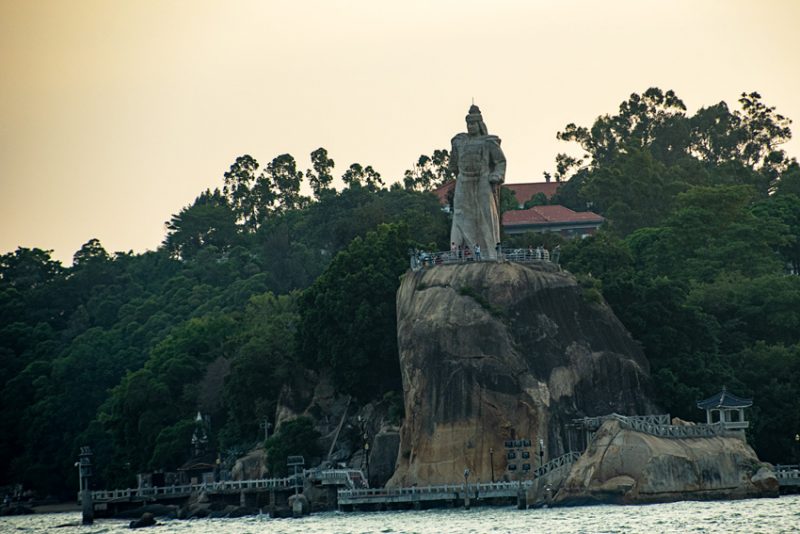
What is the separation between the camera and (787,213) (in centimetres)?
12900

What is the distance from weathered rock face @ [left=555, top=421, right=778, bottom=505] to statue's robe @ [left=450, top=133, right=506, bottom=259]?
17.1 meters

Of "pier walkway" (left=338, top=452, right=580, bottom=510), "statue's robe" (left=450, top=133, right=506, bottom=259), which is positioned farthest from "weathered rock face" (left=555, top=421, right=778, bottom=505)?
"statue's robe" (left=450, top=133, right=506, bottom=259)

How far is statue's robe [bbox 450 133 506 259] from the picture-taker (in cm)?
10181

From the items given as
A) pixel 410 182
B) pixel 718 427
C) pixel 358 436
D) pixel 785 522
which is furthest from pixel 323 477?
pixel 410 182

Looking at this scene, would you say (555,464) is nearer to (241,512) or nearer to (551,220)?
(241,512)

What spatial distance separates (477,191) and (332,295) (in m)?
10.0

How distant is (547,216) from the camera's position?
147 meters

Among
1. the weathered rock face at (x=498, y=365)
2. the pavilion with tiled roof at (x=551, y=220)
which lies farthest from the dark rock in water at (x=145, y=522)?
the pavilion with tiled roof at (x=551, y=220)

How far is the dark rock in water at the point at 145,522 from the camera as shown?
96.4m

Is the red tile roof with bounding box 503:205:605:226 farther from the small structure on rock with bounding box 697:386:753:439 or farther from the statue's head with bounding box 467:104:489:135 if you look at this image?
the small structure on rock with bounding box 697:386:753:439

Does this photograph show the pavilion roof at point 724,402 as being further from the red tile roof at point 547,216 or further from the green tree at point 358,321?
the red tile roof at point 547,216

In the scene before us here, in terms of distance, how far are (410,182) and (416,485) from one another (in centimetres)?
7439

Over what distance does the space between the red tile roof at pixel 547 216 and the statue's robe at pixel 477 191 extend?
131 feet

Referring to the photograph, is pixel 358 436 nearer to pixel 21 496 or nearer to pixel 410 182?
pixel 21 496
